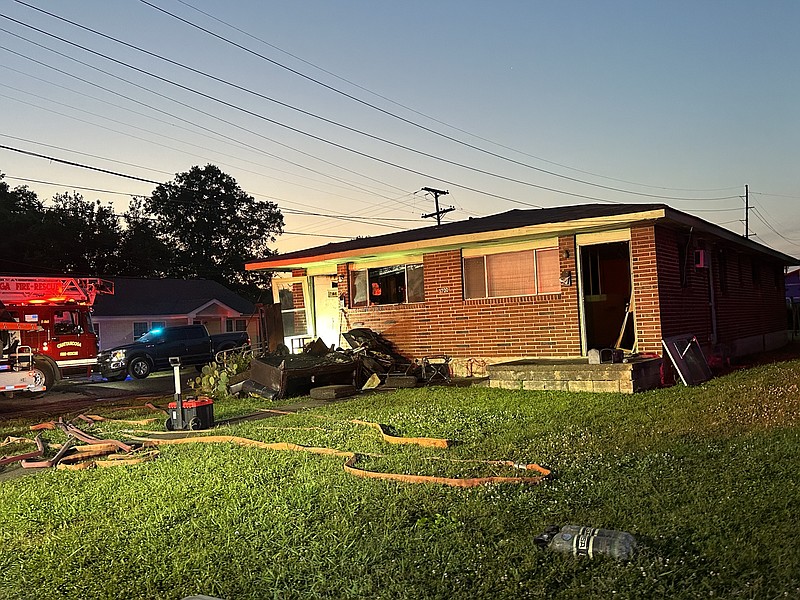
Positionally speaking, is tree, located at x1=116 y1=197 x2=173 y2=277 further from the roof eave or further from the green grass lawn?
the green grass lawn

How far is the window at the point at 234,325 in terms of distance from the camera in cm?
3922

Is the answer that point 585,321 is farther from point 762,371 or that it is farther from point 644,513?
point 644,513

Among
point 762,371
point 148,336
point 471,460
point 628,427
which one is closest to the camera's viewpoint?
point 471,460

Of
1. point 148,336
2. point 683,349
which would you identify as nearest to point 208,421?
point 683,349

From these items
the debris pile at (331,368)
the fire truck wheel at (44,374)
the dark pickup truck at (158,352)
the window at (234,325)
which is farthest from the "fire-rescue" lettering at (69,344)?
the window at (234,325)

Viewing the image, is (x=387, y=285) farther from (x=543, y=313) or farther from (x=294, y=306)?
(x=543, y=313)

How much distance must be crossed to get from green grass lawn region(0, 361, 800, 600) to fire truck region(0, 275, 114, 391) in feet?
43.7

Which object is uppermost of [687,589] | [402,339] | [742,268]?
[742,268]

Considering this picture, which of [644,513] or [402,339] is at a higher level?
[402,339]

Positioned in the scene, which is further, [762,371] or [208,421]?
[762,371]

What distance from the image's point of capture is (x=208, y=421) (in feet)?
30.8

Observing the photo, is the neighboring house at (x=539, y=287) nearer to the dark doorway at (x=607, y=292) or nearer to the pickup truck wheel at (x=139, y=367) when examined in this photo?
the dark doorway at (x=607, y=292)

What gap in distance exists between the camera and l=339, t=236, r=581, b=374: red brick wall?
13.0 m

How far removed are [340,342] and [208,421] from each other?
295 inches
